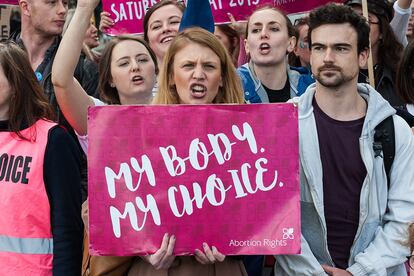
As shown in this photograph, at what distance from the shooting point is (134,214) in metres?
3.98

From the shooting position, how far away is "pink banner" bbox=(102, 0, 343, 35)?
6809 mm

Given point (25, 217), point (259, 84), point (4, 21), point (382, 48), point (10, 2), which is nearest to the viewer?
point (25, 217)

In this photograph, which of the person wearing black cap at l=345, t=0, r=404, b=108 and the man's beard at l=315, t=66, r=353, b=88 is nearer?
the man's beard at l=315, t=66, r=353, b=88

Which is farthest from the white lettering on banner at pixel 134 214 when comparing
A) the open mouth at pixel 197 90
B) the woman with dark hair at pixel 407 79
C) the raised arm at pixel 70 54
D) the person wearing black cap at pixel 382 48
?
the person wearing black cap at pixel 382 48

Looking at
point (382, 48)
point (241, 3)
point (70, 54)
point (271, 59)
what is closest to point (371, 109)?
point (271, 59)

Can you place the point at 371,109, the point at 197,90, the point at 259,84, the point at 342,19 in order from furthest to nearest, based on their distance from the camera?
the point at 259,84 → the point at 342,19 → the point at 371,109 → the point at 197,90

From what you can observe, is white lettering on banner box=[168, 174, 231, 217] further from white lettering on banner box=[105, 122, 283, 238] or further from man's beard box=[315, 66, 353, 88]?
man's beard box=[315, 66, 353, 88]

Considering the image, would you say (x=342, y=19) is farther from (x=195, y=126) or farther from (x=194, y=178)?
(x=194, y=178)

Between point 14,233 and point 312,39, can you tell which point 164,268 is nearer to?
point 14,233

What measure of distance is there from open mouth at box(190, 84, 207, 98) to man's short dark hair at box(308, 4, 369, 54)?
84cm

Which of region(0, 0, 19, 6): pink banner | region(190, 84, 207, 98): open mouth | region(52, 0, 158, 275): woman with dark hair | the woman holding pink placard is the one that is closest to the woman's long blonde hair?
the woman holding pink placard

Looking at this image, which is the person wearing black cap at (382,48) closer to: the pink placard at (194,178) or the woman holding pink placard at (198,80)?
the woman holding pink placard at (198,80)

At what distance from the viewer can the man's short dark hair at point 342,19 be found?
476 centimetres

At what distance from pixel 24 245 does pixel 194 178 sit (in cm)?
89
